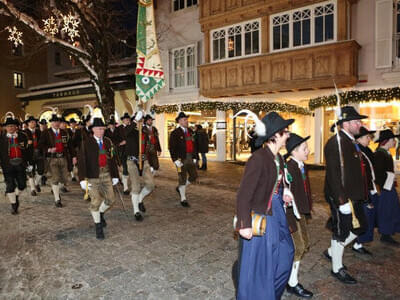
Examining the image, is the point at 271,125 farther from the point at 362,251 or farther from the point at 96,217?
the point at 96,217

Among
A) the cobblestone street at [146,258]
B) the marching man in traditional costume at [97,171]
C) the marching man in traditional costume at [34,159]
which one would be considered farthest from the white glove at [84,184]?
the marching man in traditional costume at [34,159]

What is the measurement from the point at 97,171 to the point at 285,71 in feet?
34.4

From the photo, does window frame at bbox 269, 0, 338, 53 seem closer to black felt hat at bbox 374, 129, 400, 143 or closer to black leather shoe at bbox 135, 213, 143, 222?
black felt hat at bbox 374, 129, 400, 143

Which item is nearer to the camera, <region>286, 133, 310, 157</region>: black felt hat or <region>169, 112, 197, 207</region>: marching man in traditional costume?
<region>286, 133, 310, 157</region>: black felt hat

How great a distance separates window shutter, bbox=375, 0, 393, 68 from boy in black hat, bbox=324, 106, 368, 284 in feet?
34.4

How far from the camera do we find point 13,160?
7562 mm

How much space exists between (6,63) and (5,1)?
21.2m

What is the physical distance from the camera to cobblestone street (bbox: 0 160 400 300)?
383cm

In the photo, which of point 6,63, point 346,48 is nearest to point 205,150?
point 346,48

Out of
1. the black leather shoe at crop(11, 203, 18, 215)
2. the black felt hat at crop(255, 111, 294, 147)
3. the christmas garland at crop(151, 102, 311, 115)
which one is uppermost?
the christmas garland at crop(151, 102, 311, 115)

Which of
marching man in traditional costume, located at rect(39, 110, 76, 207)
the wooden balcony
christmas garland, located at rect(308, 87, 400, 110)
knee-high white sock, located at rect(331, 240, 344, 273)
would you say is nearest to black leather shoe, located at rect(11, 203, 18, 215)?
marching man in traditional costume, located at rect(39, 110, 76, 207)

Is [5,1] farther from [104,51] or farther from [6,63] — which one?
[6,63]

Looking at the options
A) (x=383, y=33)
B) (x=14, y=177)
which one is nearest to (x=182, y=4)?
(x=383, y=33)

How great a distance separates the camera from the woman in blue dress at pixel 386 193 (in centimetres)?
533
